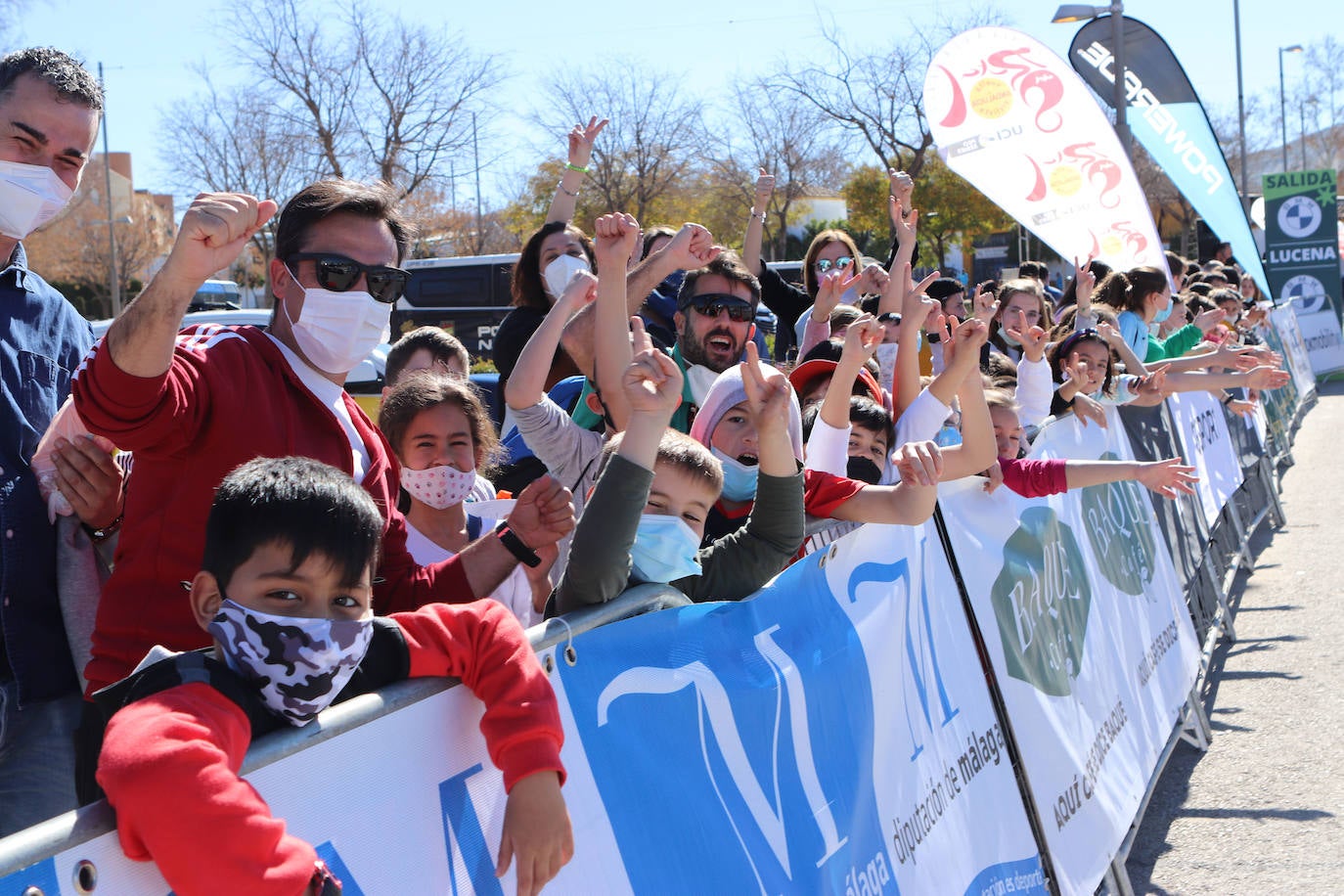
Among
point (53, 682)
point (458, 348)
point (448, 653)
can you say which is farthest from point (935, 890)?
point (458, 348)

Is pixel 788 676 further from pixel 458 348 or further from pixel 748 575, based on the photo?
pixel 458 348

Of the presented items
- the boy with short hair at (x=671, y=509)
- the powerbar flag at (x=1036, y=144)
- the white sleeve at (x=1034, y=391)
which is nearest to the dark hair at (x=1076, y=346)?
the white sleeve at (x=1034, y=391)

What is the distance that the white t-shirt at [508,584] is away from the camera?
3086 mm

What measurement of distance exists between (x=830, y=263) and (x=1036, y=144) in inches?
149

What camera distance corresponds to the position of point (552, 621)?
2162 mm

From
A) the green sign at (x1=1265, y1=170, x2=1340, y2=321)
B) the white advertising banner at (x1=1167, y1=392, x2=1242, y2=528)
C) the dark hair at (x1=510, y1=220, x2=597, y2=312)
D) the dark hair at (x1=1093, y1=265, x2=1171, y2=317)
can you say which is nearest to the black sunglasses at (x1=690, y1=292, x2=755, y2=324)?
the dark hair at (x1=510, y1=220, x2=597, y2=312)

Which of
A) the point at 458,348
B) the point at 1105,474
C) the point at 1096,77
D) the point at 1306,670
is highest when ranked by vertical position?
the point at 1096,77

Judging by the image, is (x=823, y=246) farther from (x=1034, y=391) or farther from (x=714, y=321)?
(x=714, y=321)

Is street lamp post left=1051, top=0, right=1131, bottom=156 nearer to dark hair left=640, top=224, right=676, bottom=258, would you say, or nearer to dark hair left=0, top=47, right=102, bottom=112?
dark hair left=640, top=224, right=676, bottom=258

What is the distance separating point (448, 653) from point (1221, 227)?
38.9 ft

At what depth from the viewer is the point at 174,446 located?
7.18ft

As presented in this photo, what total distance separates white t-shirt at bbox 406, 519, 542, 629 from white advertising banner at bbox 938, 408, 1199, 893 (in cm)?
131

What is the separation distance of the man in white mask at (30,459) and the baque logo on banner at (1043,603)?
98.7 inches

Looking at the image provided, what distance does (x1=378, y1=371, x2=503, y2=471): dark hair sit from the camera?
3.60 m
